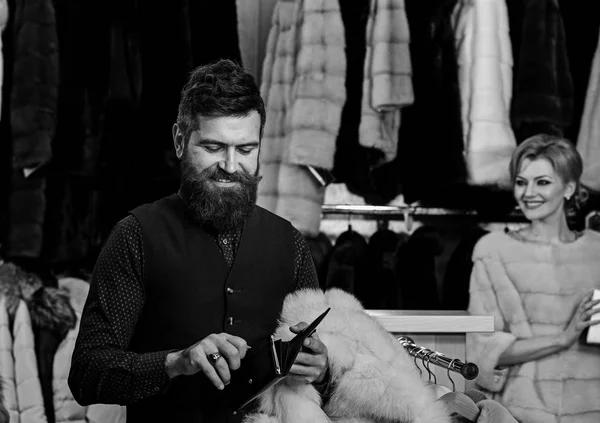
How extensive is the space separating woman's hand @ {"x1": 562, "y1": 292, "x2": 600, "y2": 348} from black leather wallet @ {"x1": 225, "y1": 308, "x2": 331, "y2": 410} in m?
1.65

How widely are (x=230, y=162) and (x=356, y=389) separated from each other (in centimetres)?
58

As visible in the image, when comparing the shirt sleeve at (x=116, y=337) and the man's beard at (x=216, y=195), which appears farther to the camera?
the man's beard at (x=216, y=195)

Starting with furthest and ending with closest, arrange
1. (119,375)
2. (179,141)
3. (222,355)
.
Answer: (179,141)
(119,375)
(222,355)

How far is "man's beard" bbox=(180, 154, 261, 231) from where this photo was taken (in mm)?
1819

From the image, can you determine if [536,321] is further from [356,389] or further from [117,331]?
[117,331]

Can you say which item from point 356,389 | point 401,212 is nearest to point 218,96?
point 356,389

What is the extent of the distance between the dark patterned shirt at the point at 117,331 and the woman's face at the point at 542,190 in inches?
57.9

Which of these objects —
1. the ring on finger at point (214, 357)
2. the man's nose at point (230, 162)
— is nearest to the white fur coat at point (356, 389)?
the ring on finger at point (214, 357)

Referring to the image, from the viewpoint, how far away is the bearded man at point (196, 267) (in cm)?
177

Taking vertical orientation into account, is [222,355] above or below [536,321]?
above

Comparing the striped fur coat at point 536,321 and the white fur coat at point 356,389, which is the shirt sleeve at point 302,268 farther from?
the striped fur coat at point 536,321

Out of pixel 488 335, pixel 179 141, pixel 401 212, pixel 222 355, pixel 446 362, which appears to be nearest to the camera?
pixel 222 355

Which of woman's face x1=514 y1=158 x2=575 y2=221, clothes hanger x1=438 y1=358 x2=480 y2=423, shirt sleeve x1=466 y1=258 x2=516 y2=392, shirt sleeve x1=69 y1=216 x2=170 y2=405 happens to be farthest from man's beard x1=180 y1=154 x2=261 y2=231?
woman's face x1=514 y1=158 x2=575 y2=221

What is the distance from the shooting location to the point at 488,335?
2.88 metres
